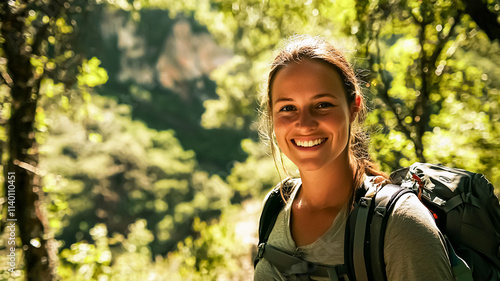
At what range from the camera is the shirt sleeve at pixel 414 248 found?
0.84 metres

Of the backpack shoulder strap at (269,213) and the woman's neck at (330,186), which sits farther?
the backpack shoulder strap at (269,213)

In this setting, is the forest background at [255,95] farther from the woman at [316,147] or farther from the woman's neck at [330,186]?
the woman's neck at [330,186]

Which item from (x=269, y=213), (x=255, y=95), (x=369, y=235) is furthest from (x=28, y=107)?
(x=369, y=235)

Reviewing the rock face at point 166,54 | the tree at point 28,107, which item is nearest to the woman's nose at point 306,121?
the tree at point 28,107

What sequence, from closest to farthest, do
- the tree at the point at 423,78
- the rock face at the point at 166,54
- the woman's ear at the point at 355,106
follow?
the woman's ear at the point at 355,106
the tree at the point at 423,78
the rock face at the point at 166,54

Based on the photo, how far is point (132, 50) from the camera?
25.3m

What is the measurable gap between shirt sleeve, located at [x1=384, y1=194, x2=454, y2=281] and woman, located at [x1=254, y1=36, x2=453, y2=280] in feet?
0.23

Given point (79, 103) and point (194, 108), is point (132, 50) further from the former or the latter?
point (79, 103)

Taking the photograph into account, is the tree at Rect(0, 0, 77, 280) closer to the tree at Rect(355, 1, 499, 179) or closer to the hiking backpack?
the tree at Rect(355, 1, 499, 179)

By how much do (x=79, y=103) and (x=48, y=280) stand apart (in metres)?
1.10

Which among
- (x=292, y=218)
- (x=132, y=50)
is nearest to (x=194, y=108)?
(x=132, y=50)

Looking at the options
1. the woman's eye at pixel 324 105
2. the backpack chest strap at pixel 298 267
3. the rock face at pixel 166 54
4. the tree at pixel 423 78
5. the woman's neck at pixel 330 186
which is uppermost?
the rock face at pixel 166 54

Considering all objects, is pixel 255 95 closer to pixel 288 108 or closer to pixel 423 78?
pixel 423 78

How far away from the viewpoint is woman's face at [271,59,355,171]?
3.61 feet
